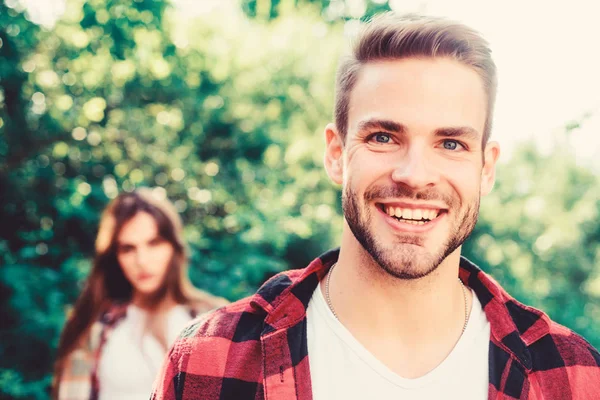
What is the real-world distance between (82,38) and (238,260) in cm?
227

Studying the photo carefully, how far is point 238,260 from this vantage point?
17.3 ft

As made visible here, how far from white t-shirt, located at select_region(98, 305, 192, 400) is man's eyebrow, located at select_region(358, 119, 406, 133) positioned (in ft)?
6.01

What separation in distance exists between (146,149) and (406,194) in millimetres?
3894

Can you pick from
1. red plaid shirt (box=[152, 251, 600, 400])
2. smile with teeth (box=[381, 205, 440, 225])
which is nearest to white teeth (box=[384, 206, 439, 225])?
smile with teeth (box=[381, 205, 440, 225])

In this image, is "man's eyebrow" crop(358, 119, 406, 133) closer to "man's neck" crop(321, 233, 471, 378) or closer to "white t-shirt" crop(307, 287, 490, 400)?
"man's neck" crop(321, 233, 471, 378)

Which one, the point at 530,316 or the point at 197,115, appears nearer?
the point at 530,316

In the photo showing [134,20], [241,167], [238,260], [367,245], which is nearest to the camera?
[367,245]

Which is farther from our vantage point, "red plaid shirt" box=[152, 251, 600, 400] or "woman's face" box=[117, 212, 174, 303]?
"woman's face" box=[117, 212, 174, 303]

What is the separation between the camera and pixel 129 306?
3.78 meters

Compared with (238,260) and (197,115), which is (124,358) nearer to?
(238,260)

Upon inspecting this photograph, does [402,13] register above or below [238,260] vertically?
above

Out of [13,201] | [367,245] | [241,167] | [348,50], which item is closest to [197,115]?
[241,167]

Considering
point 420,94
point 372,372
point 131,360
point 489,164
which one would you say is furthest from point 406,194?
point 131,360

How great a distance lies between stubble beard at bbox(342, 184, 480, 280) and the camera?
→ 184cm
